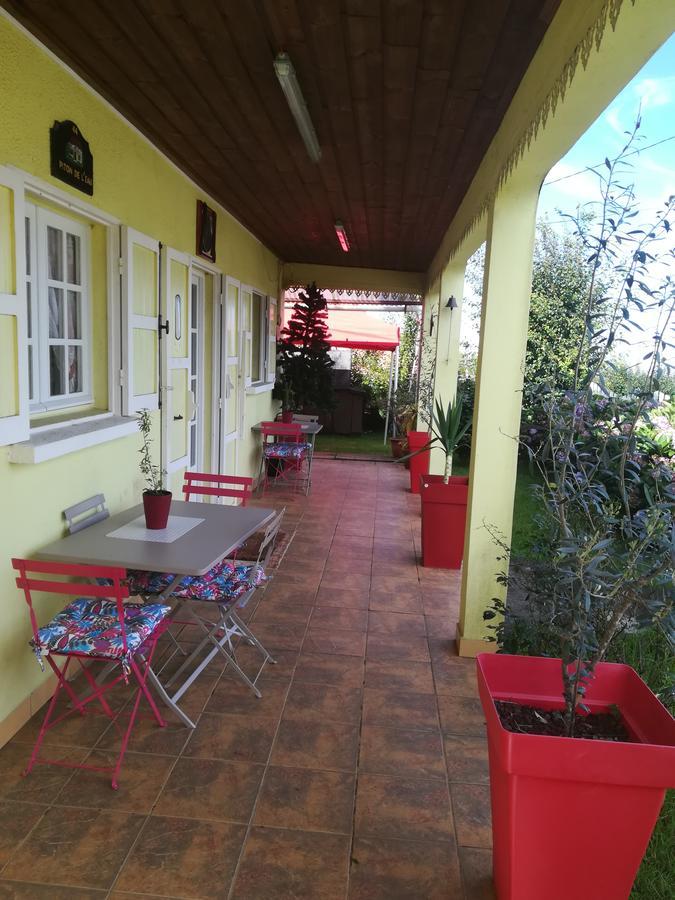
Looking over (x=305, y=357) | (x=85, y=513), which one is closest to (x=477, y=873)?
(x=85, y=513)

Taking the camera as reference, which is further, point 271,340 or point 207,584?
point 271,340

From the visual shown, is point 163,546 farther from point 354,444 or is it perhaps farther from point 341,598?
point 354,444

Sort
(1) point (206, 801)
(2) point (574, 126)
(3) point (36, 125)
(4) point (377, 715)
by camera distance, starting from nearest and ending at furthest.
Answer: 1. (1) point (206, 801)
2. (2) point (574, 126)
3. (3) point (36, 125)
4. (4) point (377, 715)

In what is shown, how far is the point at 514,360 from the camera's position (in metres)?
3.57

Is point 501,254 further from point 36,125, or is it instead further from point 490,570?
point 36,125

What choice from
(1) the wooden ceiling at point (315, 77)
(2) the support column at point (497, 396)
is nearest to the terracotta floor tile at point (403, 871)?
(2) the support column at point (497, 396)

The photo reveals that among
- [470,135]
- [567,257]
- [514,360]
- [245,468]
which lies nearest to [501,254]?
[514,360]

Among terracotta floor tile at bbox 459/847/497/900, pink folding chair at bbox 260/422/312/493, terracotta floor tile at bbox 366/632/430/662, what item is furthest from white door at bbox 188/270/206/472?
terracotta floor tile at bbox 459/847/497/900

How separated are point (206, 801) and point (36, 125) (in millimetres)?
2790

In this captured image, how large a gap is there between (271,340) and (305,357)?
598mm

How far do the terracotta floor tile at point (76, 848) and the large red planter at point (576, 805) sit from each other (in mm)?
1220

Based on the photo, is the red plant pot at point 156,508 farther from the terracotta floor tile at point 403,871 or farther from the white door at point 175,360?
the terracotta floor tile at point 403,871

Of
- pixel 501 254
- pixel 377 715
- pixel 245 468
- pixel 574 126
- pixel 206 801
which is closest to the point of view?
pixel 206 801

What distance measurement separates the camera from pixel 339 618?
418cm
